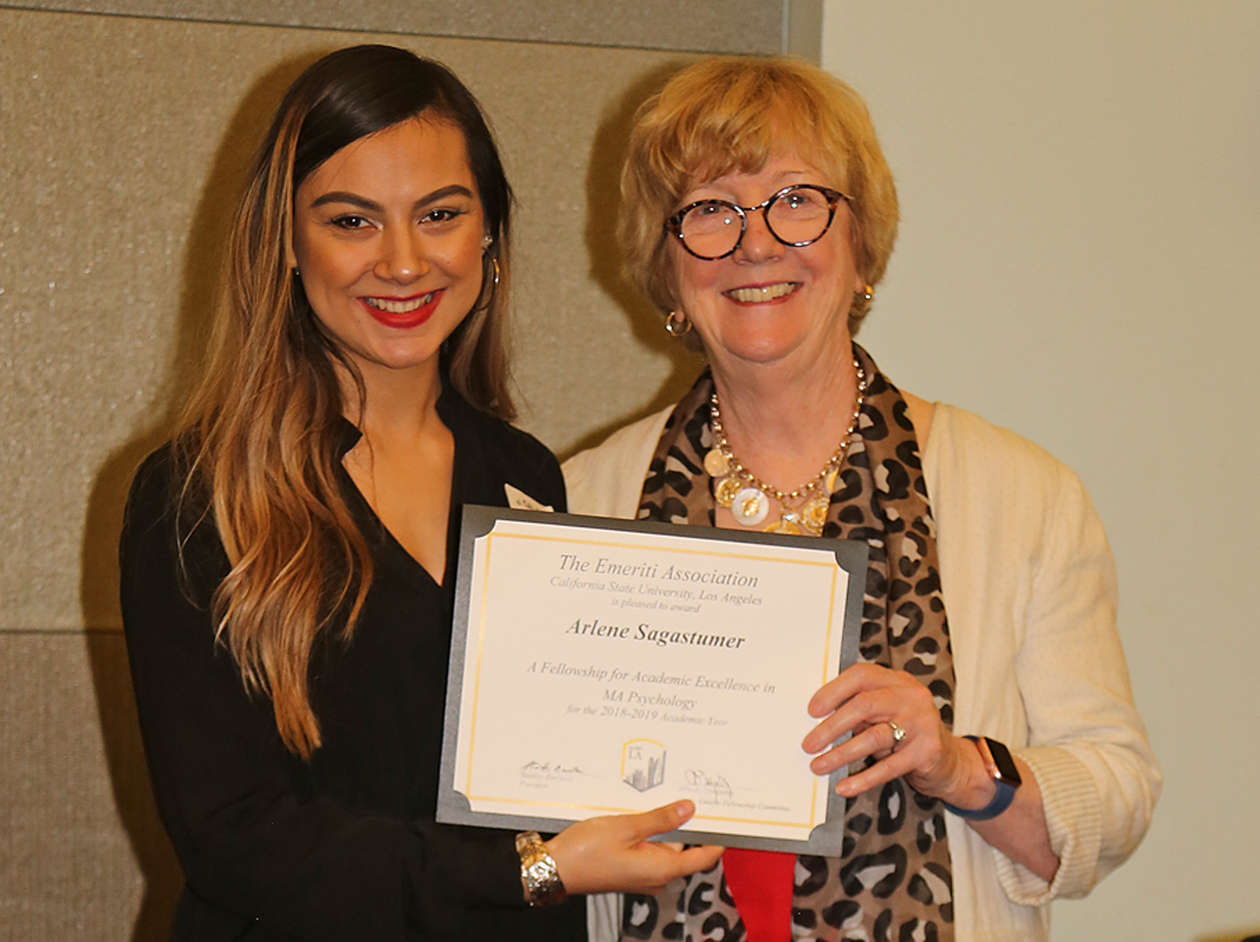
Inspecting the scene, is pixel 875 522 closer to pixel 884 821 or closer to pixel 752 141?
pixel 884 821

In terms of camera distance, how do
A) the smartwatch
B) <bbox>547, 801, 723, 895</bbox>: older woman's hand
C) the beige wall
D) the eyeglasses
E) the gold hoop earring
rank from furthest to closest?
the beige wall < the gold hoop earring < the eyeglasses < the smartwatch < <bbox>547, 801, 723, 895</bbox>: older woman's hand

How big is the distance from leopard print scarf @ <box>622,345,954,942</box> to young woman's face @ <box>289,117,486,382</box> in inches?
21.7

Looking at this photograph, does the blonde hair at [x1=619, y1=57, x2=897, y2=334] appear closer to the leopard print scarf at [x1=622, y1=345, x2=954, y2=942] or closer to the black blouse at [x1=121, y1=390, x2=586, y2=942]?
the leopard print scarf at [x1=622, y1=345, x2=954, y2=942]

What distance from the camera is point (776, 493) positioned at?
1.99 m

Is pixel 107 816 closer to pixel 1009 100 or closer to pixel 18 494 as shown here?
pixel 18 494

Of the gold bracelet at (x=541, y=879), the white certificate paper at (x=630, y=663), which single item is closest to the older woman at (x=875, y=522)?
the white certificate paper at (x=630, y=663)

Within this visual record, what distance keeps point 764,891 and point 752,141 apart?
110cm

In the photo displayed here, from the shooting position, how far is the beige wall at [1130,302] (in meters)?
2.68

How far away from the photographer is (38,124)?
2.69 meters

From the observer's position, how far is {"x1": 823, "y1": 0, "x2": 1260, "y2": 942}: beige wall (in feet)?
8.79

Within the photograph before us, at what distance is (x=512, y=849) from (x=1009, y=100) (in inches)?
A: 76.5

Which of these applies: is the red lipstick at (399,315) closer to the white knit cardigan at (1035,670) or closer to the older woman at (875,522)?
the older woman at (875,522)

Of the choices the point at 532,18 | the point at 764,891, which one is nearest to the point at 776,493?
the point at 764,891
